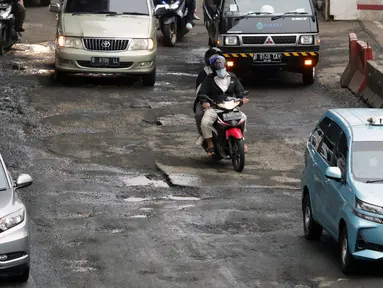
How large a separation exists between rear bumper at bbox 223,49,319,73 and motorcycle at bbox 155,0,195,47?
19.7 ft

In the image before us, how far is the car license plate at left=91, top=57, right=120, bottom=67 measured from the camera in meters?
24.0

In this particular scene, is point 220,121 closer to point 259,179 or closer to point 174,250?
point 259,179

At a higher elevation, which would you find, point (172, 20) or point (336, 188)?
point (336, 188)

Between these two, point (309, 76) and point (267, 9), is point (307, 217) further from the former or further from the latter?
point (267, 9)

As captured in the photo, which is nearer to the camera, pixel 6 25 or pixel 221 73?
pixel 221 73

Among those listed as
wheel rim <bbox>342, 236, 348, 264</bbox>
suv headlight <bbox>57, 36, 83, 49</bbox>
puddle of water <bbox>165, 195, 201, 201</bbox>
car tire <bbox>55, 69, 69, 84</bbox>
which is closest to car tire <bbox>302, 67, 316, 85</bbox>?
suv headlight <bbox>57, 36, 83, 49</bbox>

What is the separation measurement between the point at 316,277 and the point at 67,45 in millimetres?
13803

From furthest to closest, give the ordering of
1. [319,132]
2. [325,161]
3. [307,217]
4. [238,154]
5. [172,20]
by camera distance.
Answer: [172,20]
[238,154]
[319,132]
[307,217]
[325,161]

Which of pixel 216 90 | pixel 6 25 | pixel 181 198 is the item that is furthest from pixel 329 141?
pixel 6 25

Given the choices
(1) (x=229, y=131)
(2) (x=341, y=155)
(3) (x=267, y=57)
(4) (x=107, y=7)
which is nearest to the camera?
(2) (x=341, y=155)

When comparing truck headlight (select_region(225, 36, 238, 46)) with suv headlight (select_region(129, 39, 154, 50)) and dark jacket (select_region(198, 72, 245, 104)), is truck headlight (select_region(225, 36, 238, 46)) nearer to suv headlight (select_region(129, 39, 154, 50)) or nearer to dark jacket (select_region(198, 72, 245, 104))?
suv headlight (select_region(129, 39, 154, 50))

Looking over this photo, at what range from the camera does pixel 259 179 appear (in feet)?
55.5

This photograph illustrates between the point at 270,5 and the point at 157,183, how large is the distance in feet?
30.8

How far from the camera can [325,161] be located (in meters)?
12.7
